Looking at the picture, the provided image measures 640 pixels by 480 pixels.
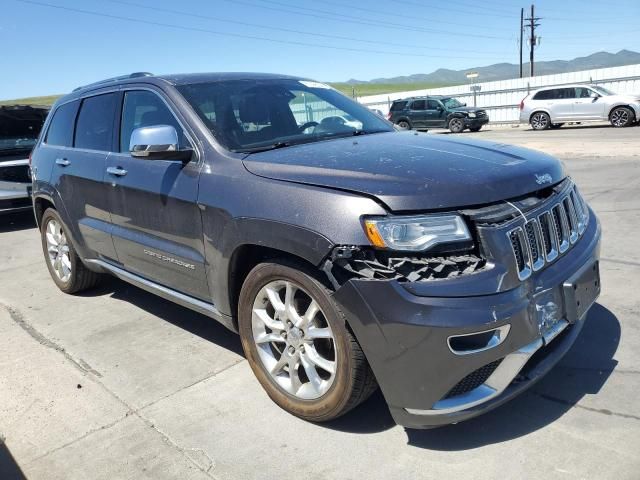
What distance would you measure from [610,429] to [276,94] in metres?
2.84

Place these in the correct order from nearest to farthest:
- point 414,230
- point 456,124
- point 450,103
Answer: point 414,230, point 456,124, point 450,103

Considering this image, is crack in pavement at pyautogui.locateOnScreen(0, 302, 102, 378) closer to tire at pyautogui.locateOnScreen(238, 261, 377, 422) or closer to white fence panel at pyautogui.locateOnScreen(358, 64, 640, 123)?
tire at pyautogui.locateOnScreen(238, 261, 377, 422)

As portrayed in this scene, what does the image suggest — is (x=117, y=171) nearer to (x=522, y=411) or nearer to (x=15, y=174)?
(x=522, y=411)

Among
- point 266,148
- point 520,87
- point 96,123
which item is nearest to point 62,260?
point 96,123

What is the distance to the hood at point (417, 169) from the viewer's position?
2477 mm

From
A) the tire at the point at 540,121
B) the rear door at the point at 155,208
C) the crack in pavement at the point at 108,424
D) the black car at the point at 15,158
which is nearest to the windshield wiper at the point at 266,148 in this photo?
the rear door at the point at 155,208

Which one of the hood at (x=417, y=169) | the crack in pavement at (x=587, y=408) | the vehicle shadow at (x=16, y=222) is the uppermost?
the hood at (x=417, y=169)

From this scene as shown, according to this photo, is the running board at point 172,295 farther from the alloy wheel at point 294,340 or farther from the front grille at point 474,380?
the front grille at point 474,380

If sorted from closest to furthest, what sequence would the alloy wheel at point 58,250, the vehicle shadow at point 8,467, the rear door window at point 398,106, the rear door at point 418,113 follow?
the vehicle shadow at point 8,467 < the alloy wheel at point 58,250 < the rear door at point 418,113 < the rear door window at point 398,106

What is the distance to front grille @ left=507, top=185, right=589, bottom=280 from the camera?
8.25ft

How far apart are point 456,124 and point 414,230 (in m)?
23.3

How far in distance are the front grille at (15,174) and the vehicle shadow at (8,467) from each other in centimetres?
677

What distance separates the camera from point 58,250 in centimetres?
542

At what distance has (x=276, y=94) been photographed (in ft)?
13.1
